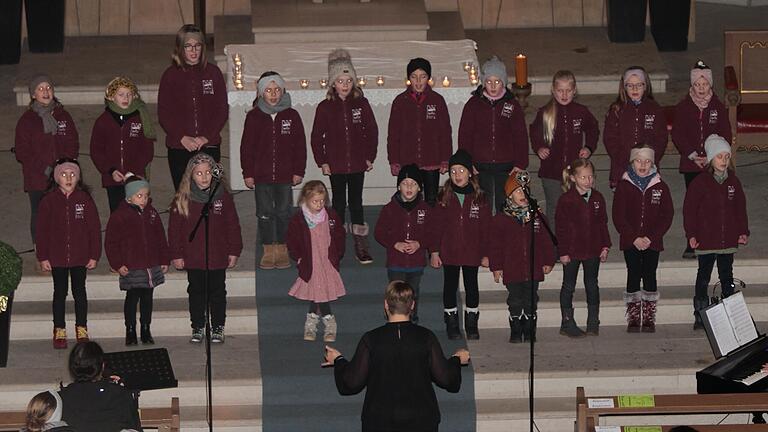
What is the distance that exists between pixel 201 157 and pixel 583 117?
3.06 meters

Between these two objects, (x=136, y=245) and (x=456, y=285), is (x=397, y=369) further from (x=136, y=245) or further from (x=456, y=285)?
(x=136, y=245)

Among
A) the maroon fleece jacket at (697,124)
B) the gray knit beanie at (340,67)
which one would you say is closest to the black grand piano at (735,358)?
the maroon fleece jacket at (697,124)

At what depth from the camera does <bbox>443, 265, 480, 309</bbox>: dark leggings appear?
15836 mm

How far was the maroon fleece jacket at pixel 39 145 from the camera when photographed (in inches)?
639

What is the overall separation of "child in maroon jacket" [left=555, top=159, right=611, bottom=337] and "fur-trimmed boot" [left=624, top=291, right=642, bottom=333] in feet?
1.09

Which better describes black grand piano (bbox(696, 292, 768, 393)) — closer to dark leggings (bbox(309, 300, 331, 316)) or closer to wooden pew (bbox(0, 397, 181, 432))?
Answer: dark leggings (bbox(309, 300, 331, 316))

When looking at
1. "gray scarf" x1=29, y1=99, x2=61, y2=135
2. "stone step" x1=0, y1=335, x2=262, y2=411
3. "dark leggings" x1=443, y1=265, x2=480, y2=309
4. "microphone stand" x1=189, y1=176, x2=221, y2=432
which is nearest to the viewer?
"microphone stand" x1=189, y1=176, x2=221, y2=432

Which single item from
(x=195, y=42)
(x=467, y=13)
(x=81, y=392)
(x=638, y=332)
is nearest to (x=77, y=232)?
(x=195, y=42)

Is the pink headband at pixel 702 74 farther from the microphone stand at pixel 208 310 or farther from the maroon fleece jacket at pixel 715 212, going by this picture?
the microphone stand at pixel 208 310

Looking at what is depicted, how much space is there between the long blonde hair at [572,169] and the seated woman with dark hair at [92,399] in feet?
14.1

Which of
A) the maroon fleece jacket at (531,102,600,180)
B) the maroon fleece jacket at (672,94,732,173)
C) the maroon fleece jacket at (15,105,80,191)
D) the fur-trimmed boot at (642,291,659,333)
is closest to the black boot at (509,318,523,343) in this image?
the fur-trimmed boot at (642,291,659,333)

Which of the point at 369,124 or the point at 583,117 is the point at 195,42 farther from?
the point at 583,117

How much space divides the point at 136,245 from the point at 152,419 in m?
2.51

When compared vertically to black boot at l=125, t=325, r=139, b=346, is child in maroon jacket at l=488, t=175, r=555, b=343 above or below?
above
